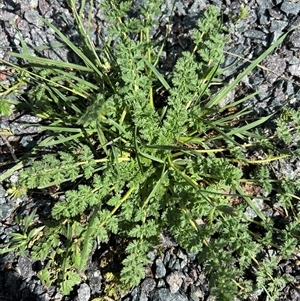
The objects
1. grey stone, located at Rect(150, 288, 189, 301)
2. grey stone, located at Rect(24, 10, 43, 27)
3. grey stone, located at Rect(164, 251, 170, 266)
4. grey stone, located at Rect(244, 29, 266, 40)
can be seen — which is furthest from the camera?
grey stone, located at Rect(24, 10, 43, 27)

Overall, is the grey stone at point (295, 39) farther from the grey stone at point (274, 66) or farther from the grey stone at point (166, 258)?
the grey stone at point (166, 258)

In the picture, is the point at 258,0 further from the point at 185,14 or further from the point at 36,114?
the point at 36,114

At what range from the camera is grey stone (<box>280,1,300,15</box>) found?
3252 millimetres

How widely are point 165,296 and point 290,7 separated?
1.98 metres

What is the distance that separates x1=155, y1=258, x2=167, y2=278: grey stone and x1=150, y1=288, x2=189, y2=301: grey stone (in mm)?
82

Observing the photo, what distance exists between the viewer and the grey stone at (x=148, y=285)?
2730 mm

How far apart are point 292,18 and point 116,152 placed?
148 centimetres

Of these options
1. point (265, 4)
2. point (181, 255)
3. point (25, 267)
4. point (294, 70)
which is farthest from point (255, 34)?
point (25, 267)

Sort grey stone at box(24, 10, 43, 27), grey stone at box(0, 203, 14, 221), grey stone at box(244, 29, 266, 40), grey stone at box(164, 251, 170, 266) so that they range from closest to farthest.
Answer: grey stone at box(164, 251, 170, 266) < grey stone at box(0, 203, 14, 221) < grey stone at box(244, 29, 266, 40) < grey stone at box(24, 10, 43, 27)

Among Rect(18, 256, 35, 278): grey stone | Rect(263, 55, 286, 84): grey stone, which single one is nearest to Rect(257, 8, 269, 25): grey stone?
Rect(263, 55, 286, 84): grey stone

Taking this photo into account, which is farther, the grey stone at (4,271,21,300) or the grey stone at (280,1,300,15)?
the grey stone at (280,1,300,15)

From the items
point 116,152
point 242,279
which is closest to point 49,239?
point 116,152

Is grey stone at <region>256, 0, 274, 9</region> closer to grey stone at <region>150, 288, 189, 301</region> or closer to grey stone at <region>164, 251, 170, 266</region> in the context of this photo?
grey stone at <region>164, 251, 170, 266</region>

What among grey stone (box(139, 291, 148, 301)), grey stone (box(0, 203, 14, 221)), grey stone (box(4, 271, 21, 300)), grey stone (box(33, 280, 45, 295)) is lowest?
grey stone (box(139, 291, 148, 301))
